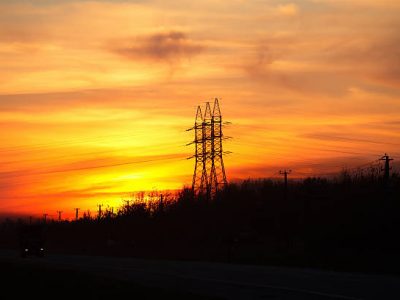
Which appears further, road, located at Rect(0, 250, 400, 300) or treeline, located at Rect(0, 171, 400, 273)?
treeline, located at Rect(0, 171, 400, 273)

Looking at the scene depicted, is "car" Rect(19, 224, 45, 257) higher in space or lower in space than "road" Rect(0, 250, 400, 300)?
higher

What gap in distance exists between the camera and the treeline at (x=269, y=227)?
44156 mm

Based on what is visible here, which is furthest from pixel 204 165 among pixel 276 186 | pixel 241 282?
pixel 241 282

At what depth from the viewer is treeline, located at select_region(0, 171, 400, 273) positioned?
44.2m

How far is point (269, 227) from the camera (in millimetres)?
67875

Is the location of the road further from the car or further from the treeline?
the car

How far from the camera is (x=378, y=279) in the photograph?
1034 inches

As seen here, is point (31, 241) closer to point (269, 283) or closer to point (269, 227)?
point (269, 227)

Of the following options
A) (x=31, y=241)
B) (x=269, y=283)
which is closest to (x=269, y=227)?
(x=31, y=241)

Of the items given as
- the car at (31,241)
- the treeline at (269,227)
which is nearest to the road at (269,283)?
the treeline at (269,227)

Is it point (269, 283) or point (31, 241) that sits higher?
point (31, 241)

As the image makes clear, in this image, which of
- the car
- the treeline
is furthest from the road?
the car

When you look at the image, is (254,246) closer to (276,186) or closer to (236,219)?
(236,219)

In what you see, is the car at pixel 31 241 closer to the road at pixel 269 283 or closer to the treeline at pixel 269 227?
the treeline at pixel 269 227
